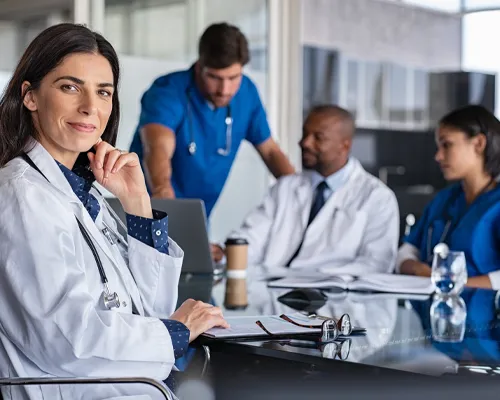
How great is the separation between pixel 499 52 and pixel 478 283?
641 cm

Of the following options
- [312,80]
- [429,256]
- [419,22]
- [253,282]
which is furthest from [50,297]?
[419,22]

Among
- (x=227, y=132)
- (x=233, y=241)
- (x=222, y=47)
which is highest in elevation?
(x=222, y=47)

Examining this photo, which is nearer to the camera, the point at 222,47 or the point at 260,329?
the point at 260,329

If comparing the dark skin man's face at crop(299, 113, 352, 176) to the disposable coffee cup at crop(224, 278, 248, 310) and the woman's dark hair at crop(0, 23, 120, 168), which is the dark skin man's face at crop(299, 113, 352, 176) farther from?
the woman's dark hair at crop(0, 23, 120, 168)

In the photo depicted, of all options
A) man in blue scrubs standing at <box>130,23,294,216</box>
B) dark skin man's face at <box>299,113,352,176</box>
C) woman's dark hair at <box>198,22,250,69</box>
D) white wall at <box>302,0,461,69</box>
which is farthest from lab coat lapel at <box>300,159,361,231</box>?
white wall at <box>302,0,461,69</box>

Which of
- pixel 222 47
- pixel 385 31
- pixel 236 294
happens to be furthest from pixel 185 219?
pixel 385 31

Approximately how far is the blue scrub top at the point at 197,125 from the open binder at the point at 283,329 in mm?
1923

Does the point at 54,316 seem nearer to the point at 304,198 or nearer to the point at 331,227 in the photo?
the point at 331,227

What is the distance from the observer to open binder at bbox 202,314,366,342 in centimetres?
158

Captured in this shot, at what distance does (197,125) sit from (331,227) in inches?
32.7

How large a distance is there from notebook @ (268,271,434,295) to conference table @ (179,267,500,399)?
1.50 feet

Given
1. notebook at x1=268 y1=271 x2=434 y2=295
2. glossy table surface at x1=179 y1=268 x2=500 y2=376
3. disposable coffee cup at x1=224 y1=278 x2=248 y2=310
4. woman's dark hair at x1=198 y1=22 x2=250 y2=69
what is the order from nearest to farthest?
glossy table surface at x1=179 y1=268 x2=500 y2=376, disposable coffee cup at x1=224 y1=278 x2=248 y2=310, notebook at x1=268 y1=271 x2=434 y2=295, woman's dark hair at x1=198 y1=22 x2=250 y2=69

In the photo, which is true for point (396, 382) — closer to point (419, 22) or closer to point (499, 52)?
point (499, 52)

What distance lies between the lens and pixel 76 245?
1425 mm
